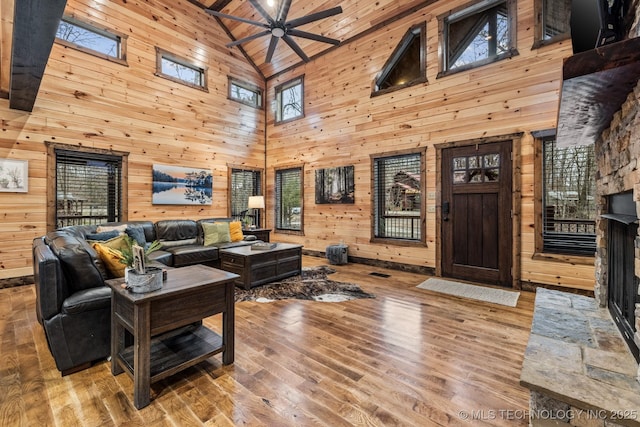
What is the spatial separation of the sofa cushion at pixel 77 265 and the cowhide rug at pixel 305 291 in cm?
168

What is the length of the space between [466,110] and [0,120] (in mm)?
7014

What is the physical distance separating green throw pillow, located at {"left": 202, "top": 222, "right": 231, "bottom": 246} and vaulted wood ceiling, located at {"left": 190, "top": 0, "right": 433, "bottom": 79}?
155 inches

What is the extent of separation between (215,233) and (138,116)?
8.84 ft

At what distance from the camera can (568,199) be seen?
3.86 meters

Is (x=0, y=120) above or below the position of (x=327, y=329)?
above

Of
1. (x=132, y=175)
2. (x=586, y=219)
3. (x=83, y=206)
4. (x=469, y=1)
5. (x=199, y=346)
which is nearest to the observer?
(x=199, y=346)

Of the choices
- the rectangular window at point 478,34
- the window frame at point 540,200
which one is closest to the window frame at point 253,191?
the rectangular window at point 478,34

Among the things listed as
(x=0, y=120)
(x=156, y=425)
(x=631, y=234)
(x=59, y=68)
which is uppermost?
(x=59, y=68)

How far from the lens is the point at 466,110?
4.60 m

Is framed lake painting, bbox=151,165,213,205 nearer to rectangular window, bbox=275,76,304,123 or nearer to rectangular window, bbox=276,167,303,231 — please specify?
rectangular window, bbox=276,167,303,231

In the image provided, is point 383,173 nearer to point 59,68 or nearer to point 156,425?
point 156,425

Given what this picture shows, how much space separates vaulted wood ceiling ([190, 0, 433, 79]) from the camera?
5.34m

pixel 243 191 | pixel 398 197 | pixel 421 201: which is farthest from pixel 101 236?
pixel 421 201

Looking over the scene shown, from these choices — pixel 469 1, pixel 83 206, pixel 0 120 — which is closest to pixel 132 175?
pixel 83 206
